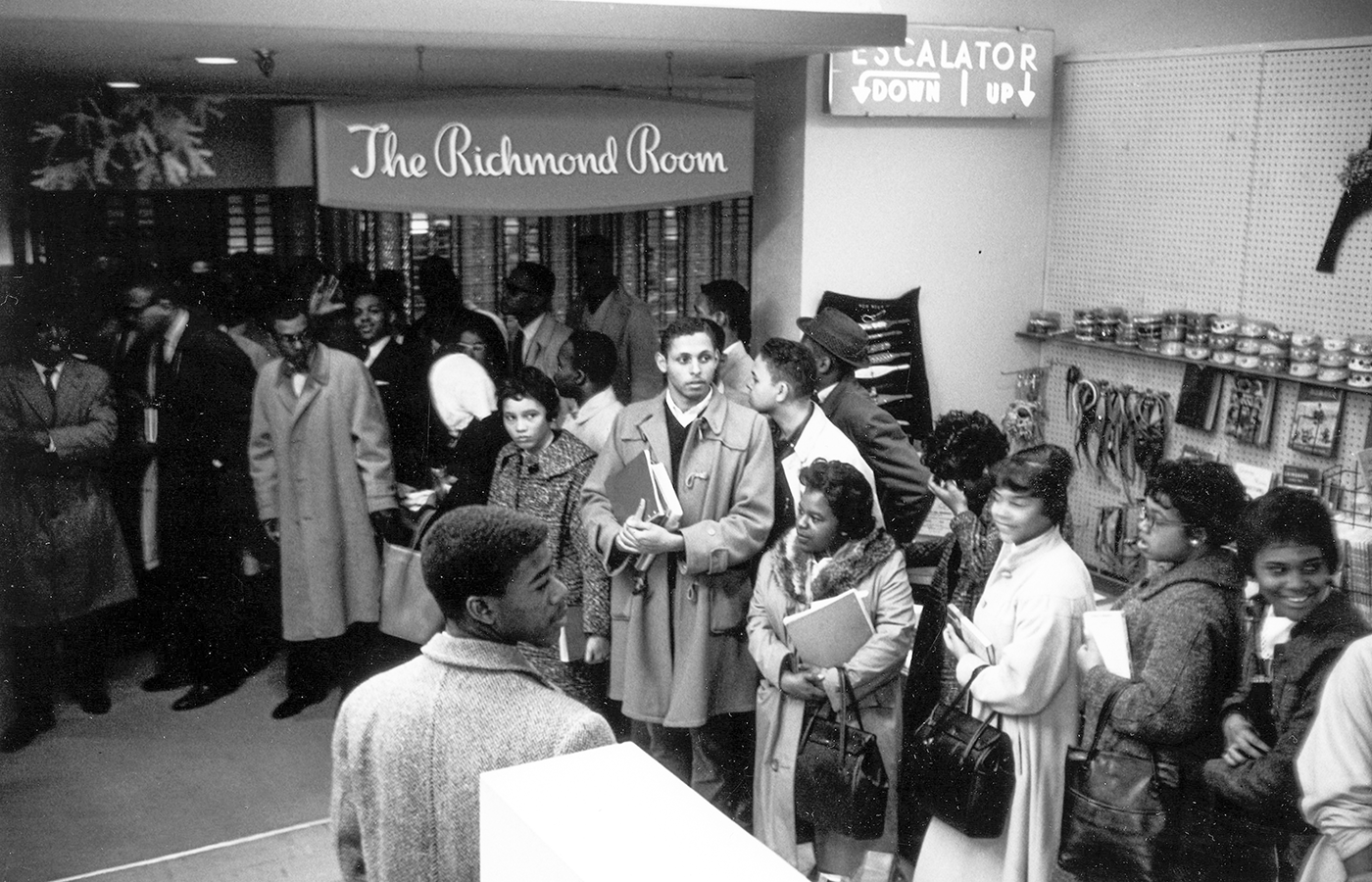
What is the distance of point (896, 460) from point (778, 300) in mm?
1208

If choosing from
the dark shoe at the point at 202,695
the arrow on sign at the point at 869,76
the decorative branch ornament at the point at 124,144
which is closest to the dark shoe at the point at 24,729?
the dark shoe at the point at 202,695

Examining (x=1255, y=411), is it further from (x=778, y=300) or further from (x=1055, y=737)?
(x=1055, y=737)

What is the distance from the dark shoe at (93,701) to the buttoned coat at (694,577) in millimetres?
2360

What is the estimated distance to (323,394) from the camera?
5.02m

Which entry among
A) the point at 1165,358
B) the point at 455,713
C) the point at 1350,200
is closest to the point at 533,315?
the point at 1165,358

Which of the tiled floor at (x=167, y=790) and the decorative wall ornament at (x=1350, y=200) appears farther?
the decorative wall ornament at (x=1350, y=200)

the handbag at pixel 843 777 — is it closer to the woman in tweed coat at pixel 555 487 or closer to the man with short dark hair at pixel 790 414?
the man with short dark hair at pixel 790 414

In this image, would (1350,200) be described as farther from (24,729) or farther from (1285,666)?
(24,729)

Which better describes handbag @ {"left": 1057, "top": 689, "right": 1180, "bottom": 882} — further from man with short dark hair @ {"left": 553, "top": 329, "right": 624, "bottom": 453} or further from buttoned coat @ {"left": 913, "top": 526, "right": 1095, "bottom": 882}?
man with short dark hair @ {"left": 553, "top": 329, "right": 624, "bottom": 453}

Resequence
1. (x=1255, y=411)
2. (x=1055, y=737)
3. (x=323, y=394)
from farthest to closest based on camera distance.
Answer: (x=1255, y=411)
(x=323, y=394)
(x=1055, y=737)

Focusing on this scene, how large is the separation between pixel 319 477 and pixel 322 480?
0.02 m

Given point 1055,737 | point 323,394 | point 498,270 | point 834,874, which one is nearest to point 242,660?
point 323,394

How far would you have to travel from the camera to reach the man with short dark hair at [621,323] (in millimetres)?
5965

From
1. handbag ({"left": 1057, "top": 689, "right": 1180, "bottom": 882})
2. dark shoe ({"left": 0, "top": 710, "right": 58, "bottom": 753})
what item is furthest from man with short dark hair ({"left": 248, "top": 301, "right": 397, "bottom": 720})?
handbag ({"left": 1057, "top": 689, "right": 1180, "bottom": 882})
